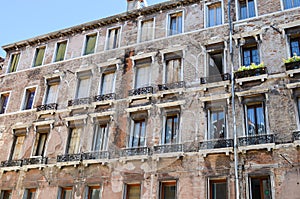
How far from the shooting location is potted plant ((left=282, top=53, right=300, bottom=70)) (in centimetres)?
1588

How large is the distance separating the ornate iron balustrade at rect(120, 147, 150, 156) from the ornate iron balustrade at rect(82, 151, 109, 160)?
0.95 meters

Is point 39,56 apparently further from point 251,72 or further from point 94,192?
point 251,72

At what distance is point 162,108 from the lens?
1805 cm

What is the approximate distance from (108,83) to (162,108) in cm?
427

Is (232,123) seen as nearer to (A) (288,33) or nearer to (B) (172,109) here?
(B) (172,109)

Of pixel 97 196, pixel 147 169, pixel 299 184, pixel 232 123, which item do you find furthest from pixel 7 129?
pixel 299 184

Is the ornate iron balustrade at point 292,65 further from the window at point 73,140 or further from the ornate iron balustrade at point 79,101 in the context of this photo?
the window at point 73,140

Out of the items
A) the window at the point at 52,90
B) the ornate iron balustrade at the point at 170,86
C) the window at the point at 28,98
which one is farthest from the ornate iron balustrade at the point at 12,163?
the ornate iron balustrade at the point at 170,86

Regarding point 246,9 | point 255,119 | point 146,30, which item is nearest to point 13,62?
point 146,30

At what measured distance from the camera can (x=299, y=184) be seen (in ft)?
45.5

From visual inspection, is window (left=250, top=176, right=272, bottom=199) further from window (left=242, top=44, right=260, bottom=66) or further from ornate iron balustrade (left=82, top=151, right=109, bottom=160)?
ornate iron balustrade (left=82, top=151, right=109, bottom=160)

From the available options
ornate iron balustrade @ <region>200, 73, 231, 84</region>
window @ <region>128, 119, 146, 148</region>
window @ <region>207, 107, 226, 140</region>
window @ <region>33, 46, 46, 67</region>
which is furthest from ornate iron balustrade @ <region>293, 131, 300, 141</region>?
window @ <region>33, 46, 46, 67</region>

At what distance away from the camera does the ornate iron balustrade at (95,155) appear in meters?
18.2

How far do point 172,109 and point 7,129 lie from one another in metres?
11.3
